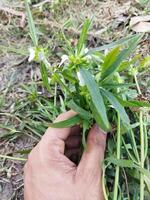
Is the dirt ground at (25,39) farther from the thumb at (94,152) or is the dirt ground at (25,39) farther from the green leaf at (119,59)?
the green leaf at (119,59)

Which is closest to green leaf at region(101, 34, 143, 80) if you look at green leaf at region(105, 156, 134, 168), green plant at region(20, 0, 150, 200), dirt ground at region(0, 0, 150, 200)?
green plant at region(20, 0, 150, 200)

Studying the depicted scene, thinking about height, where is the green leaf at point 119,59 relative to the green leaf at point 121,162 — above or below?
above

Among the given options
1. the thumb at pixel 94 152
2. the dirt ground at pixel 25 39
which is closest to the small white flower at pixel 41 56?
the thumb at pixel 94 152

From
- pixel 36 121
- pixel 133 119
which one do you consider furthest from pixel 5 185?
pixel 133 119

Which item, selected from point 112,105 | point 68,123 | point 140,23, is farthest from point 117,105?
point 140,23

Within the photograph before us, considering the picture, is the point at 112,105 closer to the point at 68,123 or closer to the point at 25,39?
the point at 68,123

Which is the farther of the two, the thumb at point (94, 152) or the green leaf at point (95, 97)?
the thumb at point (94, 152)
